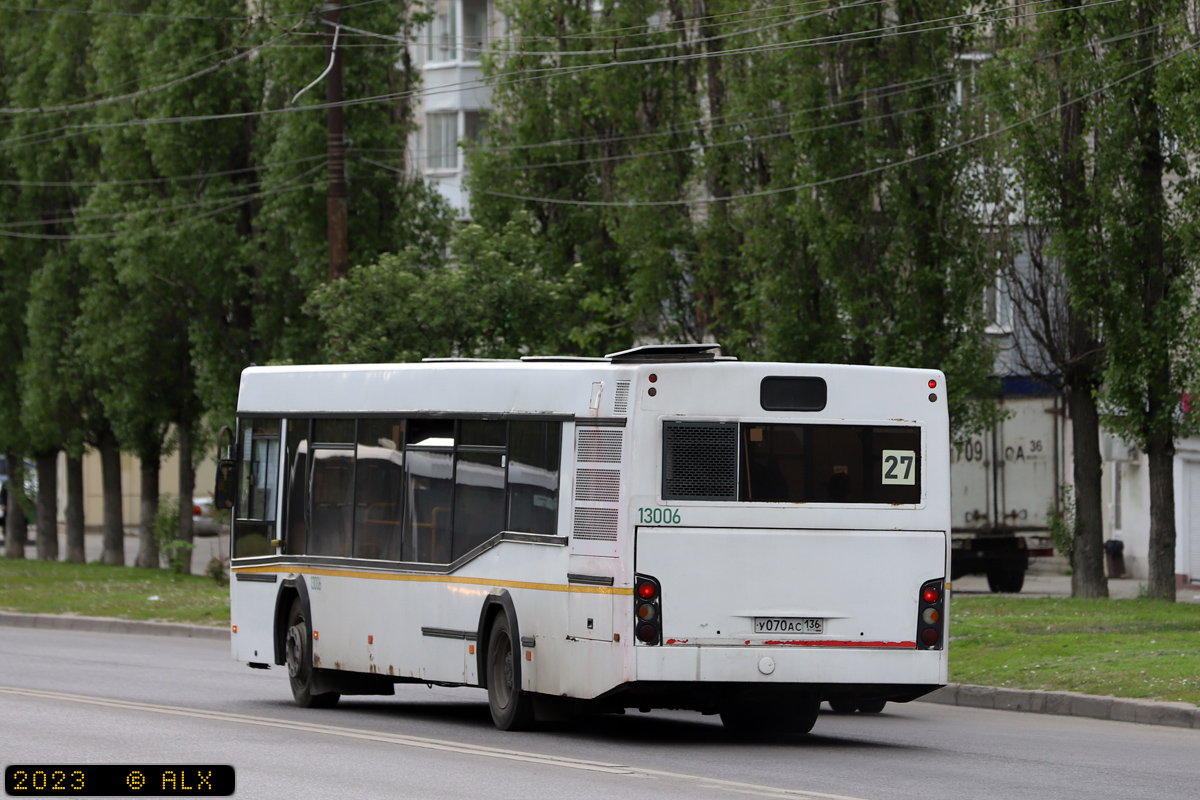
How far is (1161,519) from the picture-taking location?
27.7 m

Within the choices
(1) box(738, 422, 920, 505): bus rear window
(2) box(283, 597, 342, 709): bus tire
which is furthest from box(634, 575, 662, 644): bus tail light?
(2) box(283, 597, 342, 709): bus tire

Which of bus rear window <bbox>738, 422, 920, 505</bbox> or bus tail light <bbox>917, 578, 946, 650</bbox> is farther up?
bus rear window <bbox>738, 422, 920, 505</bbox>

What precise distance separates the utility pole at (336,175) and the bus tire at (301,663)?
10.6 meters

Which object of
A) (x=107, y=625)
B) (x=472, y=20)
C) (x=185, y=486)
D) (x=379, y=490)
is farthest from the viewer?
(x=472, y=20)

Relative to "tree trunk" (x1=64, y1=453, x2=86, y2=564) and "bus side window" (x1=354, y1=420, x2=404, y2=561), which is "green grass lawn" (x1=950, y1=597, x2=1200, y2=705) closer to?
"bus side window" (x1=354, y1=420, x2=404, y2=561)

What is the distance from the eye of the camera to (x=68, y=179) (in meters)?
45.6

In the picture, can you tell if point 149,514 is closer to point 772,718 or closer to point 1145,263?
point 1145,263

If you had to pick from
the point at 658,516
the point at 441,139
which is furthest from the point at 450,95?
the point at 658,516

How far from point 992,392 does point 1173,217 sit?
5.15 metres

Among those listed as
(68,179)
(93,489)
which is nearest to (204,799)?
(68,179)

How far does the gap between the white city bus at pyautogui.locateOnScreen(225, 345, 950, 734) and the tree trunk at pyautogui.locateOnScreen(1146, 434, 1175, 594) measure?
14158 mm

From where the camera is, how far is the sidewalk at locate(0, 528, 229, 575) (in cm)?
5145

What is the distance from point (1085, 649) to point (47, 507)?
35.4 m

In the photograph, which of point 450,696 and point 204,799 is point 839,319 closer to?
point 450,696
